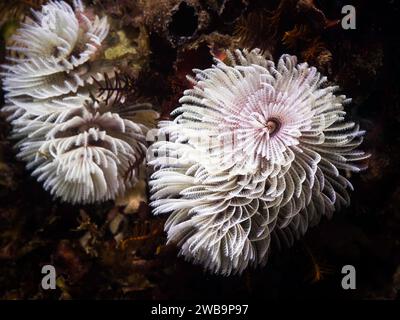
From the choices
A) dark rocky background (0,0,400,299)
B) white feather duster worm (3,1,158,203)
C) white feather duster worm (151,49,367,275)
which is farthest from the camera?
white feather duster worm (3,1,158,203)

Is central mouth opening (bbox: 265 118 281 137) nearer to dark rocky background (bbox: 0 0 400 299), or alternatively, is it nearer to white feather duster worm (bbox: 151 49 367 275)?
white feather duster worm (bbox: 151 49 367 275)

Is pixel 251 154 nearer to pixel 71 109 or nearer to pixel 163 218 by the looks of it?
pixel 163 218

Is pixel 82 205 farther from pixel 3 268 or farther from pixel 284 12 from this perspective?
pixel 284 12

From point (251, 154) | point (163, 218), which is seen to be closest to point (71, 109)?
point (163, 218)

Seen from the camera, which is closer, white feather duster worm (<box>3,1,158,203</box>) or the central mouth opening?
the central mouth opening

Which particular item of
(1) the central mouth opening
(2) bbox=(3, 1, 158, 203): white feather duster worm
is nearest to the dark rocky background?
(2) bbox=(3, 1, 158, 203): white feather duster worm
